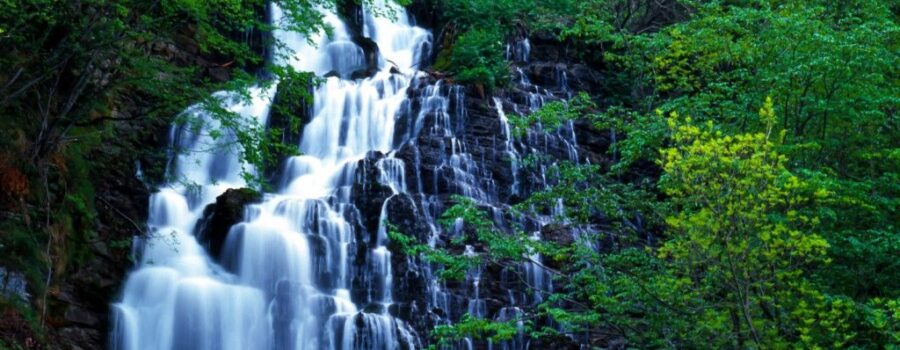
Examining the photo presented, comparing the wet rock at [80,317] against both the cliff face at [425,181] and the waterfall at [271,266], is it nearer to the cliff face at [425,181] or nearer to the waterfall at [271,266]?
the cliff face at [425,181]

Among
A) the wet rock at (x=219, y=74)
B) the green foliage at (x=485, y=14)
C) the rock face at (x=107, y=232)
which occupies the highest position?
the green foliage at (x=485, y=14)

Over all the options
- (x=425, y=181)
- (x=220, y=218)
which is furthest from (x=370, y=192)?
(x=220, y=218)

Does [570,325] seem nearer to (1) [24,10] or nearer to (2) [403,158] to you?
(1) [24,10]

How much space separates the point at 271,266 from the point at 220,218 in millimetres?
1815

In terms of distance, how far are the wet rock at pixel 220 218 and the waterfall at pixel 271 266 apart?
0.16 meters

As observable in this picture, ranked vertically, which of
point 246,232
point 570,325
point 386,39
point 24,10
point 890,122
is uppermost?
point 386,39

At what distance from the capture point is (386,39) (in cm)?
3244

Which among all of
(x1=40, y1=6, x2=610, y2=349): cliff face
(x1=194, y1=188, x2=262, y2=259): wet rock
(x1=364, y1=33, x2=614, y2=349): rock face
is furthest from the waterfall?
(x1=364, y1=33, x2=614, y2=349): rock face

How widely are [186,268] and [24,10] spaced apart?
7301 mm

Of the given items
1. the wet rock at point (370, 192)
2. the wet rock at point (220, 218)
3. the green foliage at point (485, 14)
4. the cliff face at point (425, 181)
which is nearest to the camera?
the cliff face at point (425, 181)

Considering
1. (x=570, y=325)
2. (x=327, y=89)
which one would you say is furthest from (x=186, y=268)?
(x=570, y=325)

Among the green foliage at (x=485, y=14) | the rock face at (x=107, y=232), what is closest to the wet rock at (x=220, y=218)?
the rock face at (x=107, y=232)

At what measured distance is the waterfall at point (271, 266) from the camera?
59.8 feet

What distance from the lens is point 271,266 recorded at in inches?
784
